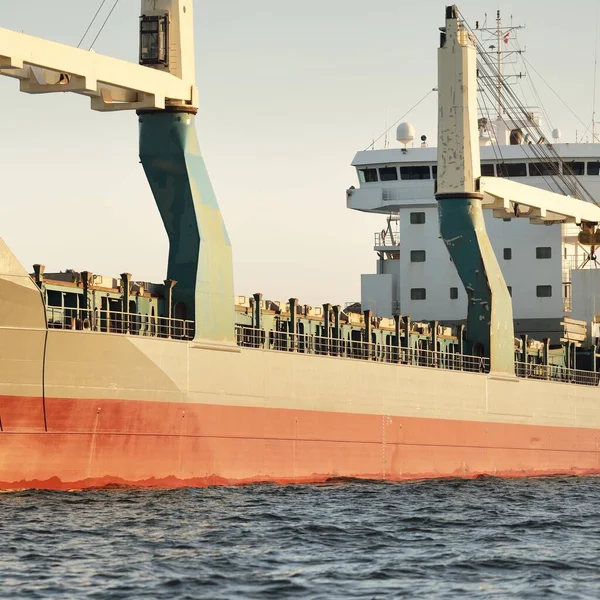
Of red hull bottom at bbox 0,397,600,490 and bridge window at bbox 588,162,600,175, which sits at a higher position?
bridge window at bbox 588,162,600,175

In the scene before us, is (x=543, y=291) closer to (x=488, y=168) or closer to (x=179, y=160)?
(x=488, y=168)

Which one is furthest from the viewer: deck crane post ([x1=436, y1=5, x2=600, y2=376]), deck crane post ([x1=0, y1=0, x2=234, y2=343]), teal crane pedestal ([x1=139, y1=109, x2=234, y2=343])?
deck crane post ([x1=436, y1=5, x2=600, y2=376])

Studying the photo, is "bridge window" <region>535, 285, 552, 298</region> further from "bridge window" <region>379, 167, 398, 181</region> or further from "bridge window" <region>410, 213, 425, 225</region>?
"bridge window" <region>379, 167, 398, 181</region>

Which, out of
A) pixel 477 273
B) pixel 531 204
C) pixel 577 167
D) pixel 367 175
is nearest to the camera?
pixel 477 273

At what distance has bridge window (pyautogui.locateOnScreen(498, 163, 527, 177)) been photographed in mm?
41031

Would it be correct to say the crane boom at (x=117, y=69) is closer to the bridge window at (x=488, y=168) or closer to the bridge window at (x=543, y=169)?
the bridge window at (x=488, y=168)

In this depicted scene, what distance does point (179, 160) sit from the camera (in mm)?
23906

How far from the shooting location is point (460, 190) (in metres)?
32.3

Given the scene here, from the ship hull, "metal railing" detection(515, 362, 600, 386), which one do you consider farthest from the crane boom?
"metal railing" detection(515, 362, 600, 386)

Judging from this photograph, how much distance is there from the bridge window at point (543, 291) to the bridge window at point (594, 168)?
14.1ft

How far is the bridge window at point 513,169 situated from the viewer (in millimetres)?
41031

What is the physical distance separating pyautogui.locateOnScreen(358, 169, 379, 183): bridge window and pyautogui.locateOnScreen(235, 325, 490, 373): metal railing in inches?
371

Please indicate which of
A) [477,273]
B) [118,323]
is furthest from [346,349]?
[118,323]

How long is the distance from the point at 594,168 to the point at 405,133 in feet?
20.3
